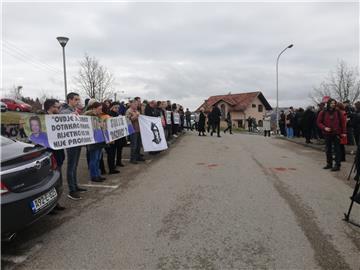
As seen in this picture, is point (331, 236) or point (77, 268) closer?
point (77, 268)

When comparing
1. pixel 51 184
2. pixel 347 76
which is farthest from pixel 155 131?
pixel 347 76

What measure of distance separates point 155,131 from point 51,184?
7566 mm

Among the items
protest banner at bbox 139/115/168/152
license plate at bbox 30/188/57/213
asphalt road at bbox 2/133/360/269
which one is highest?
protest banner at bbox 139/115/168/152

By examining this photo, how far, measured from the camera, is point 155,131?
12141 millimetres

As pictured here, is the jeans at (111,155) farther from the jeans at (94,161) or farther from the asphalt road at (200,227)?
the jeans at (94,161)

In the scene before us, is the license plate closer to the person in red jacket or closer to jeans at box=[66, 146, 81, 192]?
jeans at box=[66, 146, 81, 192]

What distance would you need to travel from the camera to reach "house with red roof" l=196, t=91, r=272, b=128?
64275 mm

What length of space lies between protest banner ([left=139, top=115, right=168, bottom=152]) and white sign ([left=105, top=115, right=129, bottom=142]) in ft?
3.67

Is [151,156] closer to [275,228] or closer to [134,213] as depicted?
[134,213]

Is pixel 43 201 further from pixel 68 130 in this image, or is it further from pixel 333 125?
pixel 333 125

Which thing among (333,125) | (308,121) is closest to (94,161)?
(333,125)

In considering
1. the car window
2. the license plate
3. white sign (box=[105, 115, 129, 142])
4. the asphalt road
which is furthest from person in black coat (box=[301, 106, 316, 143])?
the car window

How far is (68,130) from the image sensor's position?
664 cm

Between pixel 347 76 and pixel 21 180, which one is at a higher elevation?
pixel 347 76
